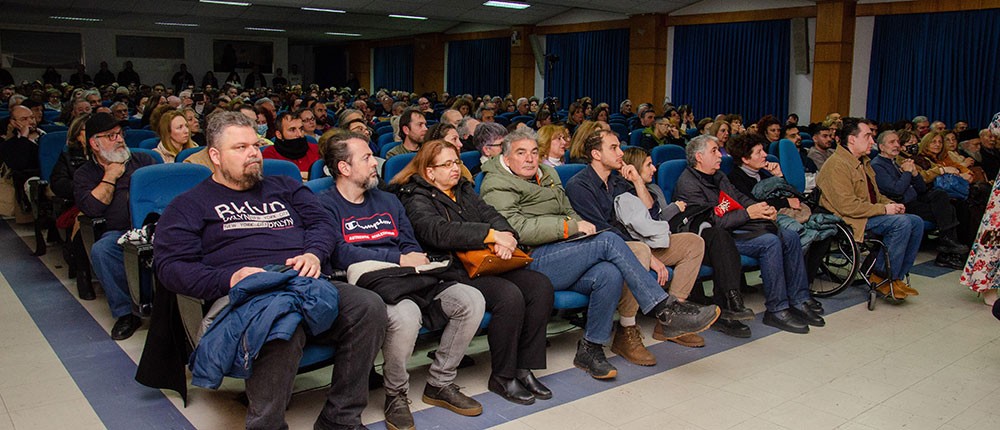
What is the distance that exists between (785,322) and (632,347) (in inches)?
39.4

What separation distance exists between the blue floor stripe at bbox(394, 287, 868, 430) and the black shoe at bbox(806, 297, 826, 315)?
0.83 ft

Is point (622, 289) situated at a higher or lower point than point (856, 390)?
higher

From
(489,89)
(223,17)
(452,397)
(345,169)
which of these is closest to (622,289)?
(452,397)

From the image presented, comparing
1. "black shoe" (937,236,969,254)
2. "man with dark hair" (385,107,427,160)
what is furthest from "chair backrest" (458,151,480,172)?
"black shoe" (937,236,969,254)

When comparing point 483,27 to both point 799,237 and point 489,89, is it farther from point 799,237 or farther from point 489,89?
point 799,237

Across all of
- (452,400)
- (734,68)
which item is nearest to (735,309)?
(452,400)

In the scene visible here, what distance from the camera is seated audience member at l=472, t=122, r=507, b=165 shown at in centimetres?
459

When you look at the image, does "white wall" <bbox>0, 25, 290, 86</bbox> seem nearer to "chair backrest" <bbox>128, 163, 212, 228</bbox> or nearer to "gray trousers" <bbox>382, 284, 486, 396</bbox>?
"chair backrest" <bbox>128, 163, 212, 228</bbox>

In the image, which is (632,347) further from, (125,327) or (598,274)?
(125,327)

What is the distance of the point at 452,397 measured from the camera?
9.39 feet

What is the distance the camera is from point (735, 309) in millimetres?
3791

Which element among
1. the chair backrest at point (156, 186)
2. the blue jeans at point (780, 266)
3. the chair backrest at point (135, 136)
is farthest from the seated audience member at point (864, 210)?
the chair backrest at point (135, 136)

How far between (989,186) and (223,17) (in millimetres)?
15918

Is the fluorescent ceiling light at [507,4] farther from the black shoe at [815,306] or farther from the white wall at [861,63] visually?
the black shoe at [815,306]
